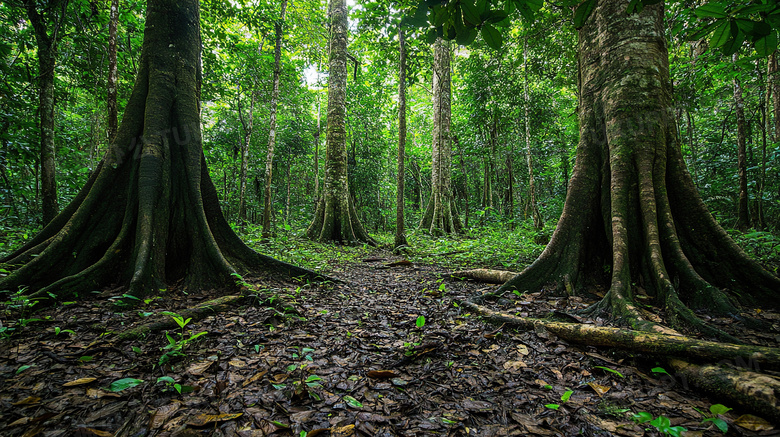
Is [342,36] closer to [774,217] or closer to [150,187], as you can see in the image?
[150,187]

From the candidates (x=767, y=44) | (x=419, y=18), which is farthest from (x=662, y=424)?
(x=419, y=18)

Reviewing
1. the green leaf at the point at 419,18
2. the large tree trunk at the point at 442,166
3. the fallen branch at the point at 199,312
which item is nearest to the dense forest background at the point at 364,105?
the large tree trunk at the point at 442,166

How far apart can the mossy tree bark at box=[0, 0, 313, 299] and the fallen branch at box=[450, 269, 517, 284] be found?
9.77 ft

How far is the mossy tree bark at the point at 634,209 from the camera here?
301 cm

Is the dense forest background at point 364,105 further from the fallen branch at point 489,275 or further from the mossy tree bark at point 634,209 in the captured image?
the fallen branch at point 489,275

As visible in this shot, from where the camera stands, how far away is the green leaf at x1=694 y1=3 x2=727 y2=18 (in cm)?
138

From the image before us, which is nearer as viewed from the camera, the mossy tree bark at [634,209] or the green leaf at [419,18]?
the green leaf at [419,18]

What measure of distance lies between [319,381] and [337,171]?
829 cm

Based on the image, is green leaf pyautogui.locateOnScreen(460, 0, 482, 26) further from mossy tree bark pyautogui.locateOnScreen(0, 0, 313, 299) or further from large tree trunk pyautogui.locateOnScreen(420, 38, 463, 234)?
large tree trunk pyautogui.locateOnScreen(420, 38, 463, 234)

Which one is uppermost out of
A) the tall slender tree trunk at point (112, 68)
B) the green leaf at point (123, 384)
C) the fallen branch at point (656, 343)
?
the tall slender tree trunk at point (112, 68)

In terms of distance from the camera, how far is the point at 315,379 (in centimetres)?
208

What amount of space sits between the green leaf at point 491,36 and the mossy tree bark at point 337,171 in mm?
8133

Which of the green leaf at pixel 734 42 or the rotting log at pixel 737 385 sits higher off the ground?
the green leaf at pixel 734 42

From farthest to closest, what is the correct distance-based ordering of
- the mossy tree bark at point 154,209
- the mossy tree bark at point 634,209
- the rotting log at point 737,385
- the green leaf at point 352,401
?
1. the mossy tree bark at point 154,209
2. the mossy tree bark at point 634,209
3. the green leaf at point 352,401
4. the rotting log at point 737,385
